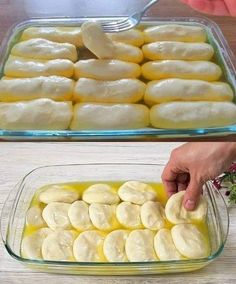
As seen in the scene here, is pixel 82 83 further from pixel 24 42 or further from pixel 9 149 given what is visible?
pixel 9 149

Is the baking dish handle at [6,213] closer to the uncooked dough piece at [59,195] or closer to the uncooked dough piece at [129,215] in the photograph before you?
the uncooked dough piece at [59,195]

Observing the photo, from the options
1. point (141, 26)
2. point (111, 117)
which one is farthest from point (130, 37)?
point (111, 117)

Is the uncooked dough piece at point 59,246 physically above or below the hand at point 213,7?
below

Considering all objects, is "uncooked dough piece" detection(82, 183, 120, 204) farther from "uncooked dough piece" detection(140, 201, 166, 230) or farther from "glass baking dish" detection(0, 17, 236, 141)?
"glass baking dish" detection(0, 17, 236, 141)

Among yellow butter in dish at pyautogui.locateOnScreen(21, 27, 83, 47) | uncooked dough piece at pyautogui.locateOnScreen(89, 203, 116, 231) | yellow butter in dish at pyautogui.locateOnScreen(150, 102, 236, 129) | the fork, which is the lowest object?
uncooked dough piece at pyautogui.locateOnScreen(89, 203, 116, 231)

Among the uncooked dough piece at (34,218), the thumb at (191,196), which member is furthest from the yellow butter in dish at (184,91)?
the uncooked dough piece at (34,218)

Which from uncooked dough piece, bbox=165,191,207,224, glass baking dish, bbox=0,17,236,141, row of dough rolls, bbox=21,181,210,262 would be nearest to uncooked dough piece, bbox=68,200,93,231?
row of dough rolls, bbox=21,181,210,262

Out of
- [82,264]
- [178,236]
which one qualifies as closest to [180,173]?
[178,236]
